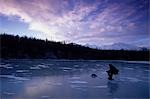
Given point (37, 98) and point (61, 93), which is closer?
point (37, 98)

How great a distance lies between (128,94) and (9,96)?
141 inches

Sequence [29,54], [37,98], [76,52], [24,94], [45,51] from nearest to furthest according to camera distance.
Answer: [37,98], [24,94], [29,54], [45,51], [76,52]

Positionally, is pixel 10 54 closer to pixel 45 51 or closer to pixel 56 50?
pixel 45 51

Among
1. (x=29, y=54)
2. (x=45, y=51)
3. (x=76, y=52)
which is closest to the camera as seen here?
(x=29, y=54)

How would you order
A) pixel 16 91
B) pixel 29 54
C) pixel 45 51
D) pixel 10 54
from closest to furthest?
pixel 16 91 < pixel 10 54 < pixel 29 54 < pixel 45 51

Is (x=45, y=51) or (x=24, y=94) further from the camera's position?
(x=45, y=51)

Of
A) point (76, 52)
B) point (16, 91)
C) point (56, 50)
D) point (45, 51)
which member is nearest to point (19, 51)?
point (45, 51)

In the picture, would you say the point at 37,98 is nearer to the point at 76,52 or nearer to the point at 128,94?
the point at 128,94

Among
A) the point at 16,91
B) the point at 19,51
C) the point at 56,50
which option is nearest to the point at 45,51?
the point at 56,50

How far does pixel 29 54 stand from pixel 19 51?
191 centimetres

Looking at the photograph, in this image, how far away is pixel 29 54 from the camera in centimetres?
4528

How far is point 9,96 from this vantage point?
6844mm

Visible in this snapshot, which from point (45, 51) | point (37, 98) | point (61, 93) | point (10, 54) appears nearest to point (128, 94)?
point (61, 93)

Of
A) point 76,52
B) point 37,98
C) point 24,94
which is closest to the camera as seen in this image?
point 37,98
